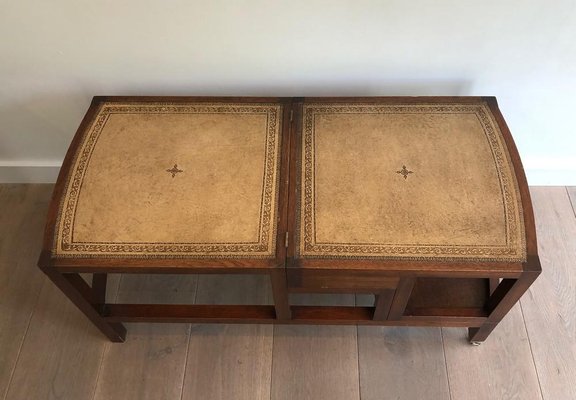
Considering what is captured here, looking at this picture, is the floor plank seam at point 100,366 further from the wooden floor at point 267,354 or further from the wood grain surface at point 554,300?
the wood grain surface at point 554,300

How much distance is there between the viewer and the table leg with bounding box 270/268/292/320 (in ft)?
2.55

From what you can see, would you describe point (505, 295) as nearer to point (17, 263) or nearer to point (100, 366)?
point (100, 366)

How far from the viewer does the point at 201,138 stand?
90cm

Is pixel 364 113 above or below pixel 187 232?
above

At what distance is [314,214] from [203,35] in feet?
1.39

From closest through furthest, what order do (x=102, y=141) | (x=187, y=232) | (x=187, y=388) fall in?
(x=187, y=232), (x=102, y=141), (x=187, y=388)

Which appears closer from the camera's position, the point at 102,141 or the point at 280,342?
the point at 102,141

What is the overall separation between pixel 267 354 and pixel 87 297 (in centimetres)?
41

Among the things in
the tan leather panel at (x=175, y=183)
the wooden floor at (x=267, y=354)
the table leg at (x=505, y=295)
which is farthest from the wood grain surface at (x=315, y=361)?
the tan leather panel at (x=175, y=183)

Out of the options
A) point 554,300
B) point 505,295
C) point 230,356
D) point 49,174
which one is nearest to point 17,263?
point 49,174

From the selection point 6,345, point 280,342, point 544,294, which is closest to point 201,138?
point 280,342

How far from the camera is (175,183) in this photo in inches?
33.0

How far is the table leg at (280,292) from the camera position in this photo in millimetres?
776

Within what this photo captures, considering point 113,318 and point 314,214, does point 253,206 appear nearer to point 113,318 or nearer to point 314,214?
point 314,214
